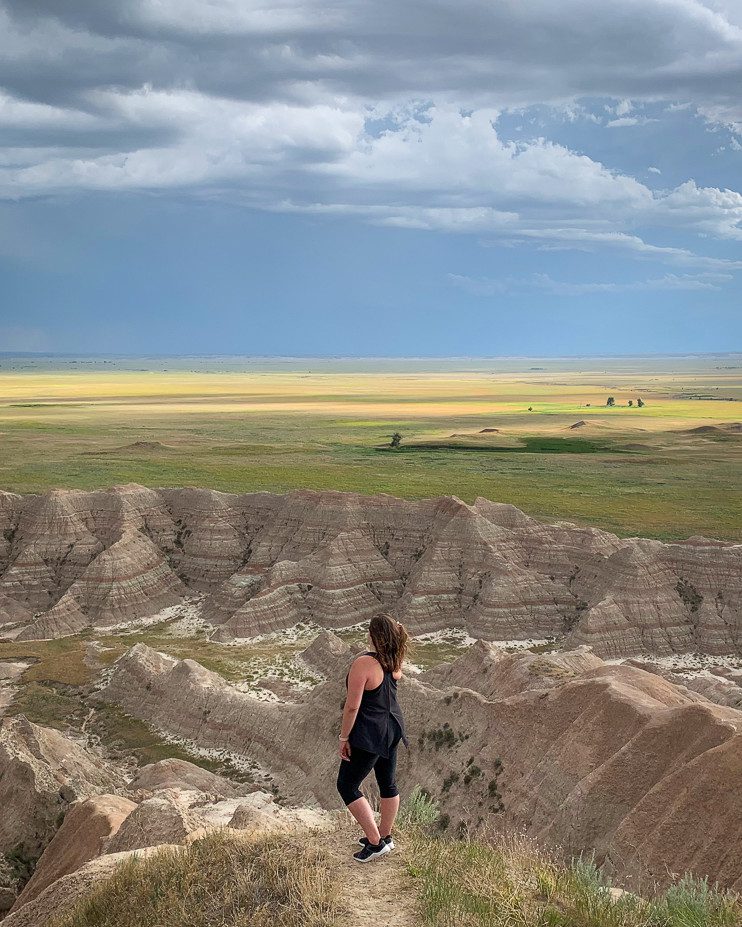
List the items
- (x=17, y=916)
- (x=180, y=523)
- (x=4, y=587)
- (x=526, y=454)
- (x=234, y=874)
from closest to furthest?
(x=234, y=874) → (x=17, y=916) → (x=4, y=587) → (x=180, y=523) → (x=526, y=454)

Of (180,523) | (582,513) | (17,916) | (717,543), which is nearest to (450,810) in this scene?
(17,916)

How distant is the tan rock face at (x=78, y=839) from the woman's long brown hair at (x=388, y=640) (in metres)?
12.6

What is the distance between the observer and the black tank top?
37.0ft

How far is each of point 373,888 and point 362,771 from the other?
4.93 feet

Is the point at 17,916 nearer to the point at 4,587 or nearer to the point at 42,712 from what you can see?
the point at 42,712

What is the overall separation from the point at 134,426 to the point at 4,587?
416 feet

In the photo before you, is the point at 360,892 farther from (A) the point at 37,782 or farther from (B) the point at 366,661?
(A) the point at 37,782

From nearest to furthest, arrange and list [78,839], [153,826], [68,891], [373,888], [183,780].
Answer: [373,888] → [68,891] → [153,826] → [78,839] → [183,780]

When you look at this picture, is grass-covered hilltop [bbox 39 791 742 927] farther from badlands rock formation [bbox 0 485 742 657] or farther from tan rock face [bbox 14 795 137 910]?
badlands rock formation [bbox 0 485 742 657]

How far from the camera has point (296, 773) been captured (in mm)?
30422

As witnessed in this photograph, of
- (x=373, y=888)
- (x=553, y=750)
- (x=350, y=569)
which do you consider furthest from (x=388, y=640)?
(x=350, y=569)

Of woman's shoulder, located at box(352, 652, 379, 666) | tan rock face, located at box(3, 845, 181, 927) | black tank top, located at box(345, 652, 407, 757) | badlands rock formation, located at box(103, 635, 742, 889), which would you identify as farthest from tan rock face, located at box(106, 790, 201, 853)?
woman's shoulder, located at box(352, 652, 379, 666)

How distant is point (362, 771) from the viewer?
37.9 ft

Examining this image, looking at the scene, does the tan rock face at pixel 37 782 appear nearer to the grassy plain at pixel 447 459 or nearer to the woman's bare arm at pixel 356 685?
the woman's bare arm at pixel 356 685
